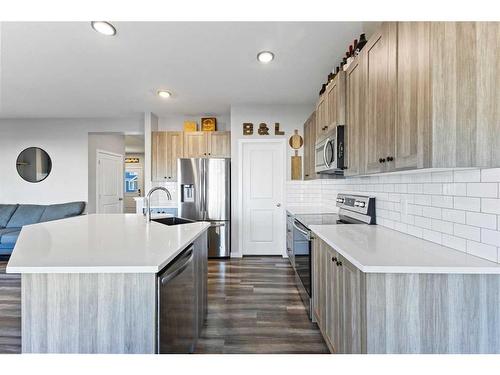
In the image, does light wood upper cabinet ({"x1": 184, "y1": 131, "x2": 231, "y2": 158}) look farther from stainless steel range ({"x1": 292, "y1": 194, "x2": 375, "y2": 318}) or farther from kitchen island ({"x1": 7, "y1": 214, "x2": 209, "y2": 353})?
kitchen island ({"x1": 7, "y1": 214, "x2": 209, "y2": 353})

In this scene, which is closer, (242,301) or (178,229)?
(178,229)

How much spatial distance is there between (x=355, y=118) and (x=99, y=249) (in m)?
1.93

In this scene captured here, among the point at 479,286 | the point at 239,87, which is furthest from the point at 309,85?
the point at 479,286

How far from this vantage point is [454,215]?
4.97 ft

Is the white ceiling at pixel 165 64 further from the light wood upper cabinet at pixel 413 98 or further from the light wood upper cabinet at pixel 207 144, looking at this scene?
the light wood upper cabinet at pixel 413 98

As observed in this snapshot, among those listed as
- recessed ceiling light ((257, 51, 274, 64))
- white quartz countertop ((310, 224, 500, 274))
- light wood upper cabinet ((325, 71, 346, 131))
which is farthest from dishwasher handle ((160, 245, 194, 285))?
recessed ceiling light ((257, 51, 274, 64))

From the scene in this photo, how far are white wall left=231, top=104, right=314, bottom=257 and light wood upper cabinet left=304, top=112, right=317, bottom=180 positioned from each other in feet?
1.28

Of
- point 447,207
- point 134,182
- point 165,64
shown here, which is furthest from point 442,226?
point 134,182

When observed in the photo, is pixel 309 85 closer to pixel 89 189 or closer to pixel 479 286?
pixel 479 286

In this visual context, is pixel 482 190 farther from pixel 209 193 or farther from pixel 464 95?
pixel 209 193

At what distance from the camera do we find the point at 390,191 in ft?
7.45

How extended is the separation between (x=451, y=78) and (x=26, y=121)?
6.80 metres

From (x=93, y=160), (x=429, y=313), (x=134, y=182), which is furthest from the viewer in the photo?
(x=134, y=182)

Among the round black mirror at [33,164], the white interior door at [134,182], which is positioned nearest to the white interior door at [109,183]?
the round black mirror at [33,164]
